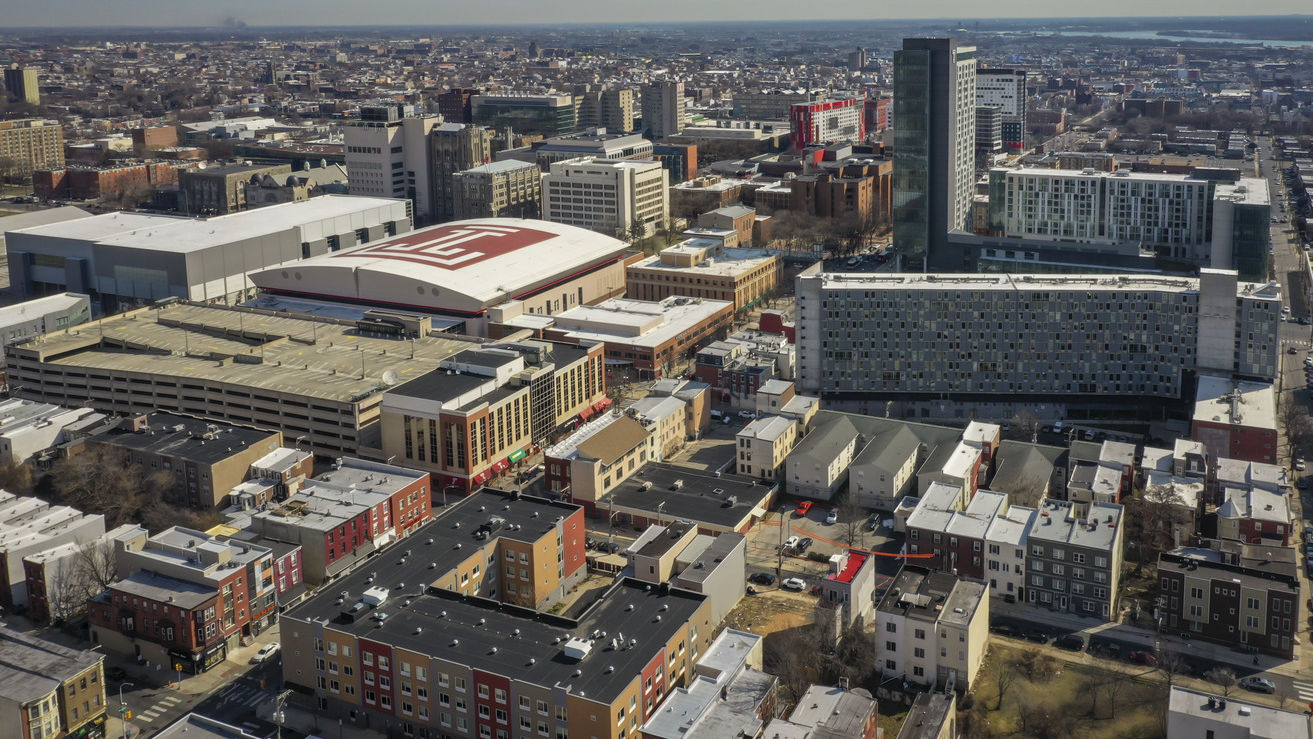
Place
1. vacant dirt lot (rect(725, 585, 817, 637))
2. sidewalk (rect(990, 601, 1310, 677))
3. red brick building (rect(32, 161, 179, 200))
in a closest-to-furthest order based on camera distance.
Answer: sidewalk (rect(990, 601, 1310, 677)) < vacant dirt lot (rect(725, 585, 817, 637)) < red brick building (rect(32, 161, 179, 200))

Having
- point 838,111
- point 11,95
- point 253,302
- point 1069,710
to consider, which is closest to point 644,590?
point 1069,710

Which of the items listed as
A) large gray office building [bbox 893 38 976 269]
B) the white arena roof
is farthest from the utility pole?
large gray office building [bbox 893 38 976 269]

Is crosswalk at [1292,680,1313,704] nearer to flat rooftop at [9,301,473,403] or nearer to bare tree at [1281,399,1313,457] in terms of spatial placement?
bare tree at [1281,399,1313,457]

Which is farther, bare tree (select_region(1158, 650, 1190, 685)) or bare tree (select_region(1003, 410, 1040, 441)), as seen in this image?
bare tree (select_region(1003, 410, 1040, 441))

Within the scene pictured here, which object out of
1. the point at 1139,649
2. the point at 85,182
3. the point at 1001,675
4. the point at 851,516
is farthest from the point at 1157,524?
the point at 85,182

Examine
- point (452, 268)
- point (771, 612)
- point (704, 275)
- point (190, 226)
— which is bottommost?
point (771, 612)

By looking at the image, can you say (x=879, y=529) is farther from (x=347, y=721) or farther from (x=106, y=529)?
(x=106, y=529)

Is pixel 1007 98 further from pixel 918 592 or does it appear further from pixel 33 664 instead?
pixel 33 664
